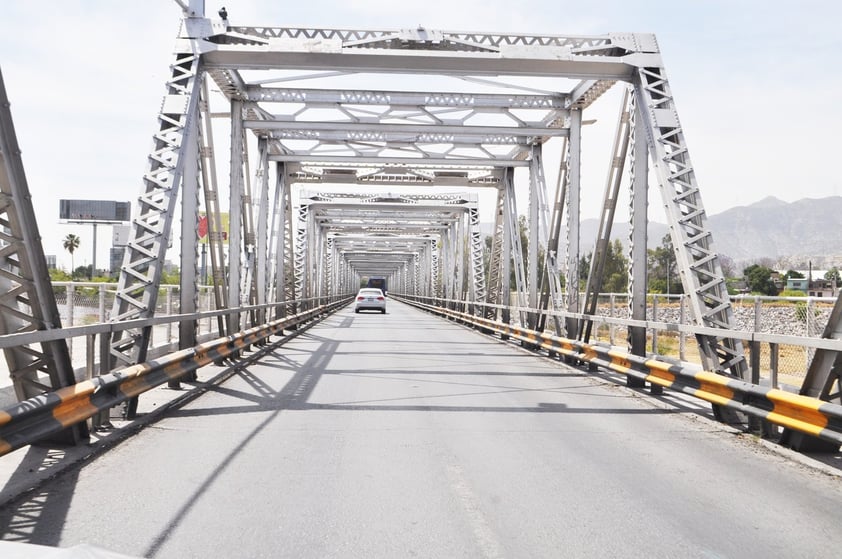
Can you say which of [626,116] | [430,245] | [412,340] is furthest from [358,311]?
[626,116]

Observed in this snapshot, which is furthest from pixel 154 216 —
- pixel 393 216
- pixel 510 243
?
pixel 393 216

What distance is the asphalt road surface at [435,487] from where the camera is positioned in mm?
4520

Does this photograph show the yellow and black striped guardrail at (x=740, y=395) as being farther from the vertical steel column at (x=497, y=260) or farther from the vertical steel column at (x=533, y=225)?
the vertical steel column at (x=497, y=260)

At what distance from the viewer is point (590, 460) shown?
681 centimetres

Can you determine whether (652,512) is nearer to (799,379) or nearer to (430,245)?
(799,379)

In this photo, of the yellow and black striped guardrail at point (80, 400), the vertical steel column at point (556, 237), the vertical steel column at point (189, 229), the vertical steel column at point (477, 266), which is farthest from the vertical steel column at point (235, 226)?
the vertical steel column at point (477, 266)

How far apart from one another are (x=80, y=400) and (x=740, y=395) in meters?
6.37

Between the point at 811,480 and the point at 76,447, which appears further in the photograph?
the point at 76,447

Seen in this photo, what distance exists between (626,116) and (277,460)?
984 cm

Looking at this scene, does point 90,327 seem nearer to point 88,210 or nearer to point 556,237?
point 556,237

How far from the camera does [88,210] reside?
108688 millimetres

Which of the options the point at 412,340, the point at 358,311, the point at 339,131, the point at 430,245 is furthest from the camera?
the point at 430,245

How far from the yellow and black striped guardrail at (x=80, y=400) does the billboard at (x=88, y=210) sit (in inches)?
4121

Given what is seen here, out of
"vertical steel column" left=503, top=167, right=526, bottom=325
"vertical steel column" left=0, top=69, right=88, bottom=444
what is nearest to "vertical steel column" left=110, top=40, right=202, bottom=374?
"vertical steel column" left=0, top=69, right=88, bottom=444
